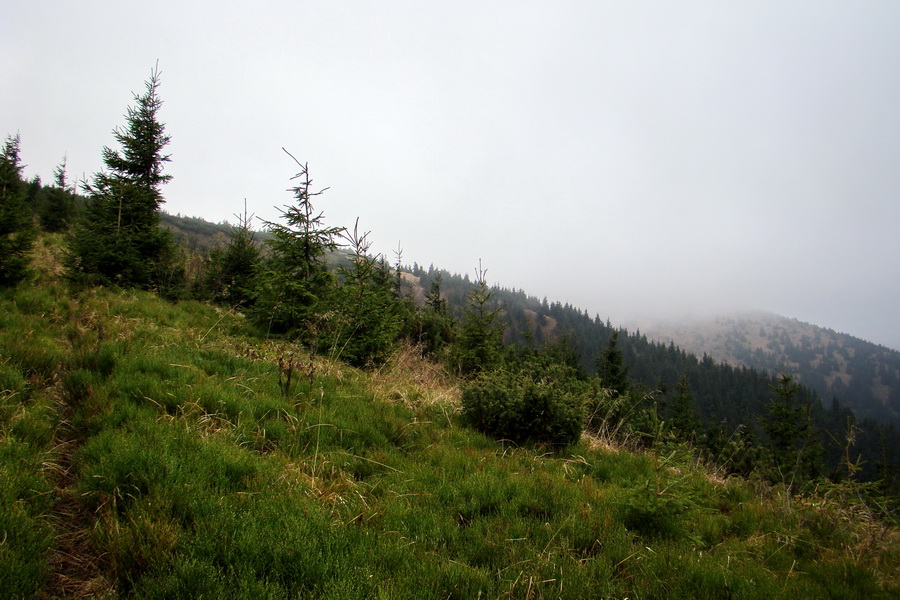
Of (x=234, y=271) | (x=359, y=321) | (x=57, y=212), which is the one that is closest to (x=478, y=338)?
(x=359, y=321)

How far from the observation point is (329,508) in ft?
8.99

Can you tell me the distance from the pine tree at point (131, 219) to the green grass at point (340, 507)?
6832mm

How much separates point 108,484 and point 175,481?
46 centimetres

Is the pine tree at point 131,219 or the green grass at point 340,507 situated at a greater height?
the pine tree at point 131,219

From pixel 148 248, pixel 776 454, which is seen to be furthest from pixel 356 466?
pixel 776 454

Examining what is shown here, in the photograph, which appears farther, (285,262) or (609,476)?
(285,262)

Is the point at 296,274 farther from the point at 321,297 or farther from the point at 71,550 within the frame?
the point at 71,550

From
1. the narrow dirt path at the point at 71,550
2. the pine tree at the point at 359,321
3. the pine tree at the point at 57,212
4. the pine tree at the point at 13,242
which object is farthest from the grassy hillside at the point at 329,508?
the pine tree at the point at 57,212

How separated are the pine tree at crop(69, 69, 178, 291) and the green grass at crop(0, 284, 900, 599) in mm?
6832

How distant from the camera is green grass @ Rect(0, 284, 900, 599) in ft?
6.59

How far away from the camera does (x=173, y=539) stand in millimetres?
2023

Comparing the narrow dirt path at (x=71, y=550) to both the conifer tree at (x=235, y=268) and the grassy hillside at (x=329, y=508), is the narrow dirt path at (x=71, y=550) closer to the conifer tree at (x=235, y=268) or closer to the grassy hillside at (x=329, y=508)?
the grassy hillside at (x=329, y=508)

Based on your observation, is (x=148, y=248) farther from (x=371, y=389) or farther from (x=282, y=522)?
(x=282, y=522)

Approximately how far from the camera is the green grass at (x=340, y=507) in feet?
6.59
